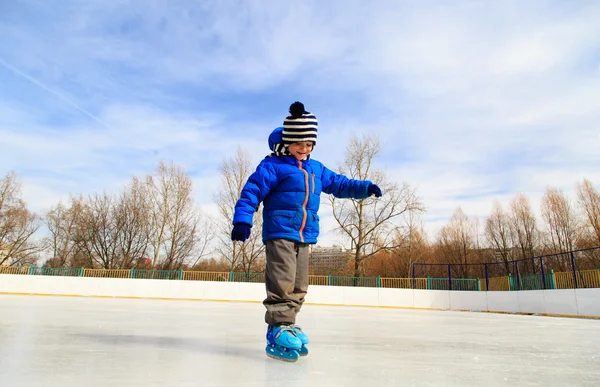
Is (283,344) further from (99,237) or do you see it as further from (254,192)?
(99,237)

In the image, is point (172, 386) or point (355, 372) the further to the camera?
point (355, 372)

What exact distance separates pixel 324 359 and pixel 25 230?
99.9 ft

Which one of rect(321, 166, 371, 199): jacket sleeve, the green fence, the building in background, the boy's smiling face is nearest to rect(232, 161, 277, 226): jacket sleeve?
the boy's smiling face

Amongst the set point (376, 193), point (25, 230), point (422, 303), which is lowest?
point (422, 303)

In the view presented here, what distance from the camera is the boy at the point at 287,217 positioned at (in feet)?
4.97

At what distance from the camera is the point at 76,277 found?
12.1m

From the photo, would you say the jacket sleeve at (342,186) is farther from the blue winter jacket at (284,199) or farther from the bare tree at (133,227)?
the bare tree at (133,227)

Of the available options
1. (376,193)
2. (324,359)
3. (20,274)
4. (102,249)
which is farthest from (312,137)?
(102,249)

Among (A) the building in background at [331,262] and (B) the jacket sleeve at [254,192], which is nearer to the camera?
(B) the jacket sleeve at [254,192]

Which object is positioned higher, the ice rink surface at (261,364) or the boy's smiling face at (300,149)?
the boy's smiling face at (300,149)

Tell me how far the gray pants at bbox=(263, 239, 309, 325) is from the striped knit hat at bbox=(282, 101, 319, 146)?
55 cm

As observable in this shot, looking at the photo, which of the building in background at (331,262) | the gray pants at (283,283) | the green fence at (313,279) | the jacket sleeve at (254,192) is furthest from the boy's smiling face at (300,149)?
the building in background at (331,262)

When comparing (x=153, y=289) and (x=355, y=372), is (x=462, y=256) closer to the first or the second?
(x=153, y=289)

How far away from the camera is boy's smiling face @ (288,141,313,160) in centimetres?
185
